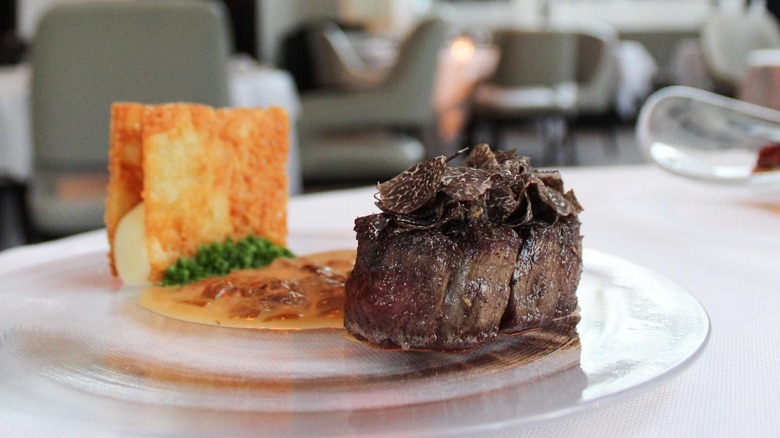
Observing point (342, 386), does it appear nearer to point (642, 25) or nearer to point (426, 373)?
point (426, 373)

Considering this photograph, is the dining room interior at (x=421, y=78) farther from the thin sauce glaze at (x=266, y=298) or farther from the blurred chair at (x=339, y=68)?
the thin sauce glaze at (x=266, y=298)

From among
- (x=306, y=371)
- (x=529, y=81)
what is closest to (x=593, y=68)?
(x=529, y=81)

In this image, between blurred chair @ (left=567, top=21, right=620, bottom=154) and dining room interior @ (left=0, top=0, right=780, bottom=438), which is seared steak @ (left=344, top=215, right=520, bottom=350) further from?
blurred chair @ (left=567, top=21, right=620, bottom=154)

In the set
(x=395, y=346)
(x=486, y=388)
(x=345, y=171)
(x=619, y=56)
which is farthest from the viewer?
(x=619, y=56)

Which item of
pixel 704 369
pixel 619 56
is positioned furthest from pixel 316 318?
pixel 619 56

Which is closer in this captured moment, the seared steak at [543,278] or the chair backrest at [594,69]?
the seared steak at [543,278]

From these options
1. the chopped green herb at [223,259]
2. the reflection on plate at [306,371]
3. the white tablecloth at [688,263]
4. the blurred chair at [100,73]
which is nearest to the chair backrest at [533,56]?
the blurred chair at [100,73]

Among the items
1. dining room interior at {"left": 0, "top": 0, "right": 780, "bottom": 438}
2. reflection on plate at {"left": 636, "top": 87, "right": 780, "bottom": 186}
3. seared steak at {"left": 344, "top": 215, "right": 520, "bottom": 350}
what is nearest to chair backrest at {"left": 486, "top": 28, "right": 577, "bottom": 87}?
dining room interior at {"left": 0, "top": 0, "right": 780, "bottom": 438}
